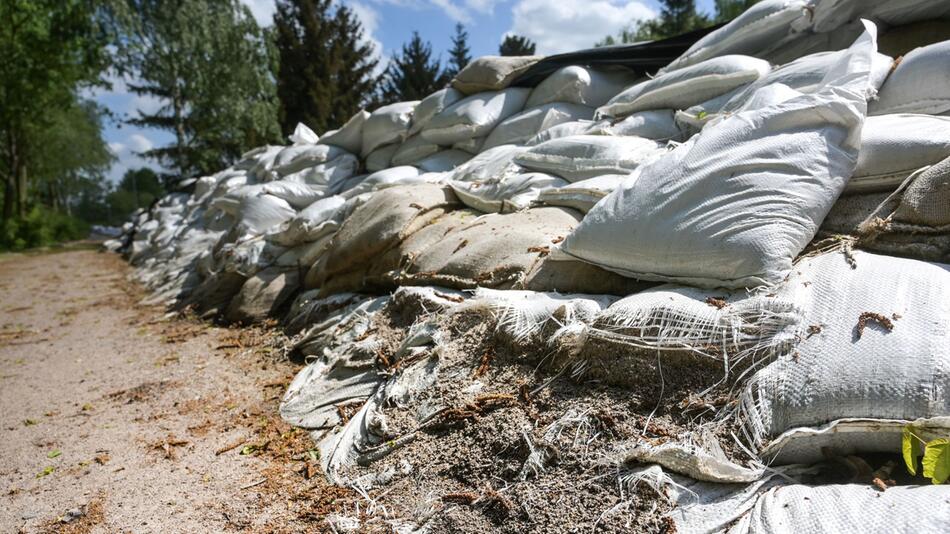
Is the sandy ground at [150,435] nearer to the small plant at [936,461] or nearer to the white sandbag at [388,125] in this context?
the small plant at [936,461]

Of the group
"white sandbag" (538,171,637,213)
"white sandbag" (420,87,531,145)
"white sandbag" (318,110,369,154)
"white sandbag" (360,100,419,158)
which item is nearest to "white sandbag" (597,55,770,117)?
"white sandbag" (538,171,637,213)

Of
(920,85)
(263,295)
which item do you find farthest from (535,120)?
(920,85)

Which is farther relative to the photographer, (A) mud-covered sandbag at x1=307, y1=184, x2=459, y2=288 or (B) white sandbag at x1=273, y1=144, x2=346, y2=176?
(B) white sandbag at x1=273, y1=144, x2=346, y2=176

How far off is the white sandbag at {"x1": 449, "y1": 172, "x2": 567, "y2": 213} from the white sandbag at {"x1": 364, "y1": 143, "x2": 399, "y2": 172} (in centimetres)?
208

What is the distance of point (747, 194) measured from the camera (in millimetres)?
1612

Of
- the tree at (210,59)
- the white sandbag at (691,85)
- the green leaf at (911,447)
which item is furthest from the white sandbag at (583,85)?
the tree at (210,59)

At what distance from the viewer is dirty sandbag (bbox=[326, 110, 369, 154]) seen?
17.8 ft

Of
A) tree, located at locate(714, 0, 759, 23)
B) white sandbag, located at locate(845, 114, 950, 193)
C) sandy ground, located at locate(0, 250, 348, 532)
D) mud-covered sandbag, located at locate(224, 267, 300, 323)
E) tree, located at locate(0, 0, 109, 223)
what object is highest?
tree, located at locate(714, 0, 759, 23)

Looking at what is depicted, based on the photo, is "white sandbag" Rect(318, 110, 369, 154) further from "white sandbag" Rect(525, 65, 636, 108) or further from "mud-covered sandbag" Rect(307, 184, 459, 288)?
"mud-covered sandbag" Rect(307, 184, 459, 288)

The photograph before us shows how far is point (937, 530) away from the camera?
0.92 meters

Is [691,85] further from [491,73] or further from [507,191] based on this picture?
[491,73]

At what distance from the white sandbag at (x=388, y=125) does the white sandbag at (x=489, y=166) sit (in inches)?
57.7

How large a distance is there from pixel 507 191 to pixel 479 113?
1.58 metres

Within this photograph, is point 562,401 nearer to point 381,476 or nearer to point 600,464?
point 600,464
